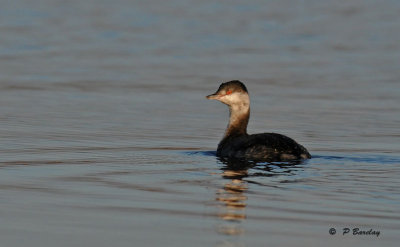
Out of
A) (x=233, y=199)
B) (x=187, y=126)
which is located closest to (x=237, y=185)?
(x=233, y=199)

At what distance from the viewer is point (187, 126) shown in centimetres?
1609

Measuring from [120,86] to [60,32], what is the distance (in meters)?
9.18

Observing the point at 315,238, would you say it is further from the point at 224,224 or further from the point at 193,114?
the point at 193,114

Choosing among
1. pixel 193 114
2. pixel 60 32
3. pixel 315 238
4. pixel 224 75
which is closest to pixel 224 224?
pixel 315 238

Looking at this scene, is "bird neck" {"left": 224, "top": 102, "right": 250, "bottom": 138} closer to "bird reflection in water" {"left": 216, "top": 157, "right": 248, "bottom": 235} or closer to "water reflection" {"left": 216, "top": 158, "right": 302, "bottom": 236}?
"water reflection" {"left": 216, "top": 158, "right": 302, "bottom": 236}

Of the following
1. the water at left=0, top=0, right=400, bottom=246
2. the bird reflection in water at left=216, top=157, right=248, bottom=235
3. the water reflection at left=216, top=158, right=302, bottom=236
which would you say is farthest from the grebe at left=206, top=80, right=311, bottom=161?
the bird reflection in water at left=216, top=157, right=248, bottom=235

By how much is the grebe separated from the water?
35cm

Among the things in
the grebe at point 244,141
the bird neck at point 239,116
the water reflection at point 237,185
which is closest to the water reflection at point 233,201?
the water reflection at point 237,185

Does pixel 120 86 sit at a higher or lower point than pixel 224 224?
higher

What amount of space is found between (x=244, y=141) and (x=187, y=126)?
2.49m

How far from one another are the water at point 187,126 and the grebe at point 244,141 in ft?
1.14

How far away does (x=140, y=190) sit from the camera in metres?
10.7

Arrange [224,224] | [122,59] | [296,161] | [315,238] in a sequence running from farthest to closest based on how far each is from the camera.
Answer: [122,59] < [296,161] < [224,224] < [315,238]

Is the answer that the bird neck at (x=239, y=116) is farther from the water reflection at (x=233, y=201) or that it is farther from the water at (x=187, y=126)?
the water reflection at (x=233, y=201)
